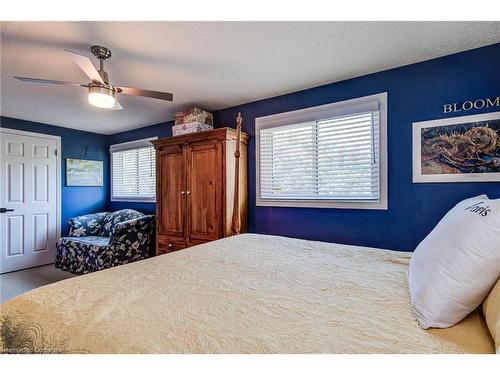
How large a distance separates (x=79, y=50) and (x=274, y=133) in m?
1.96

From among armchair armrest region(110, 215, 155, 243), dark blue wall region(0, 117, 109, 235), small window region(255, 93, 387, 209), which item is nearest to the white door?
dark blue wall region(0, 117, 109, 235)

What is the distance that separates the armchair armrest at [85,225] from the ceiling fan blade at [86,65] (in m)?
3.08

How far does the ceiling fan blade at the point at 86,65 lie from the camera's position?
1.53m

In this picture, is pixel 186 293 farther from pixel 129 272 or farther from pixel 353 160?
pixel 353 160

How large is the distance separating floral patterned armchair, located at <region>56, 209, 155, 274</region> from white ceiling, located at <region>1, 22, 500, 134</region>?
1.76m

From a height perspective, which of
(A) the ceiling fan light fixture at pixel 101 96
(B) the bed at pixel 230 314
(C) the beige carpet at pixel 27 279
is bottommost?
(C) the beige carpet at pixel 27 279

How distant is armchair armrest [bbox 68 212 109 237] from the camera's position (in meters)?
3.99

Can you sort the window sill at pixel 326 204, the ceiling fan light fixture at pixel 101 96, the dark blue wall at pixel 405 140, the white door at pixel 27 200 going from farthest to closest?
1. the white door at pixel 27 200
2. the window sill at pixel 326 204
3. the dark blue wall at pixel 405 140
4. the ceiling fan light fixture at pixel 101 96

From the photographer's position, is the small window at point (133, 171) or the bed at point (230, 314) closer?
the bed at point (230, 314)

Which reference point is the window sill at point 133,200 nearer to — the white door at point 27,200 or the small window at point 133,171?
the small window at point 133,171

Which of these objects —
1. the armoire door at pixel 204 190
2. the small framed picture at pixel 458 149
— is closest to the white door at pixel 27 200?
the armoire door at pixel 204 190

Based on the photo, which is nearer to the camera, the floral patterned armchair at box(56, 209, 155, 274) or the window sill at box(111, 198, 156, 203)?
the floral patterned armchair at box(56, 209, 155, 274)

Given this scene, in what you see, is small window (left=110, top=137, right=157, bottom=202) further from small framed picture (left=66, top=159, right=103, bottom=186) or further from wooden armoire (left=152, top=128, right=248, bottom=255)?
wooden armoire (left=152, top=128, right=248, bottom=255)
